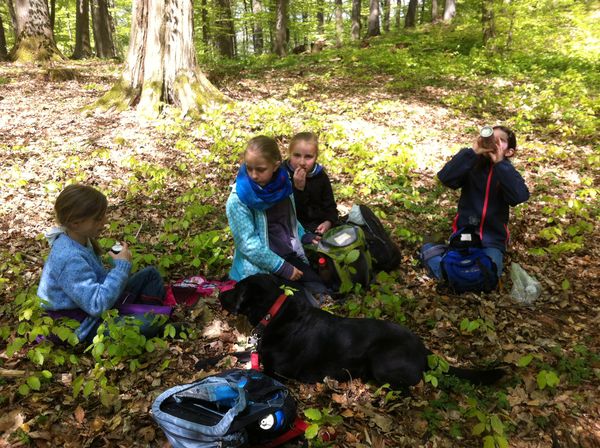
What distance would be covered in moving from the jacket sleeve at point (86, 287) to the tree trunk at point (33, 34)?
15.5m

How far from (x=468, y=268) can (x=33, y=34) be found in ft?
56.8

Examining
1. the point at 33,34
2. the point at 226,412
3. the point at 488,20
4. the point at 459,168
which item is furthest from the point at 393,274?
the point at 33,34

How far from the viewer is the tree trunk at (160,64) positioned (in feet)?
28.6

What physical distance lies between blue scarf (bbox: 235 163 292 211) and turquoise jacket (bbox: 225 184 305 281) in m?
0.08

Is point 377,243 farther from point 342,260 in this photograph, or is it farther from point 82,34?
point 82,34

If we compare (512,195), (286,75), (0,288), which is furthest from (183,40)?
(512,195)

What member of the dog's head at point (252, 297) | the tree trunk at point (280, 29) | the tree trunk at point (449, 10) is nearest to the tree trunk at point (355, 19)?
the tree trunk at point (449, 10)

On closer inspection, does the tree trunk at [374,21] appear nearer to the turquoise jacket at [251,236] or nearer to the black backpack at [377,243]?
the black backpack at [377,243]

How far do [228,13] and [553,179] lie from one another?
1794 cm

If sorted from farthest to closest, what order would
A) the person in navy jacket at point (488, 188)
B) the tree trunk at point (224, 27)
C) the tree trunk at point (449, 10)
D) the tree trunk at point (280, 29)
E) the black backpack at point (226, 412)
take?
the tree trunk at point (449, 10), the tree trunk at point (224, 27), the tree trunk at point (280, 29), the person in navy jacket at point (488, 188), the black backpack at point (226, 412)

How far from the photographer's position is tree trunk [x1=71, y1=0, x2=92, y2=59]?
20312 mm

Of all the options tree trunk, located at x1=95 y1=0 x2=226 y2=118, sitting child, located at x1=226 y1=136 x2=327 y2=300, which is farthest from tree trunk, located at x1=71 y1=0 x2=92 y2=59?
sitting child, located at x1=226 y1=136 x2=327 y2=300

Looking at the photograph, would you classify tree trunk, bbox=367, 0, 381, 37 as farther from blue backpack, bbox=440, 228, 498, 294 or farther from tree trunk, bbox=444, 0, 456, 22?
blue backpack, bbox=440, 228, 498, 294

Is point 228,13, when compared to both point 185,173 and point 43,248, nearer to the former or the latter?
point 185,173
